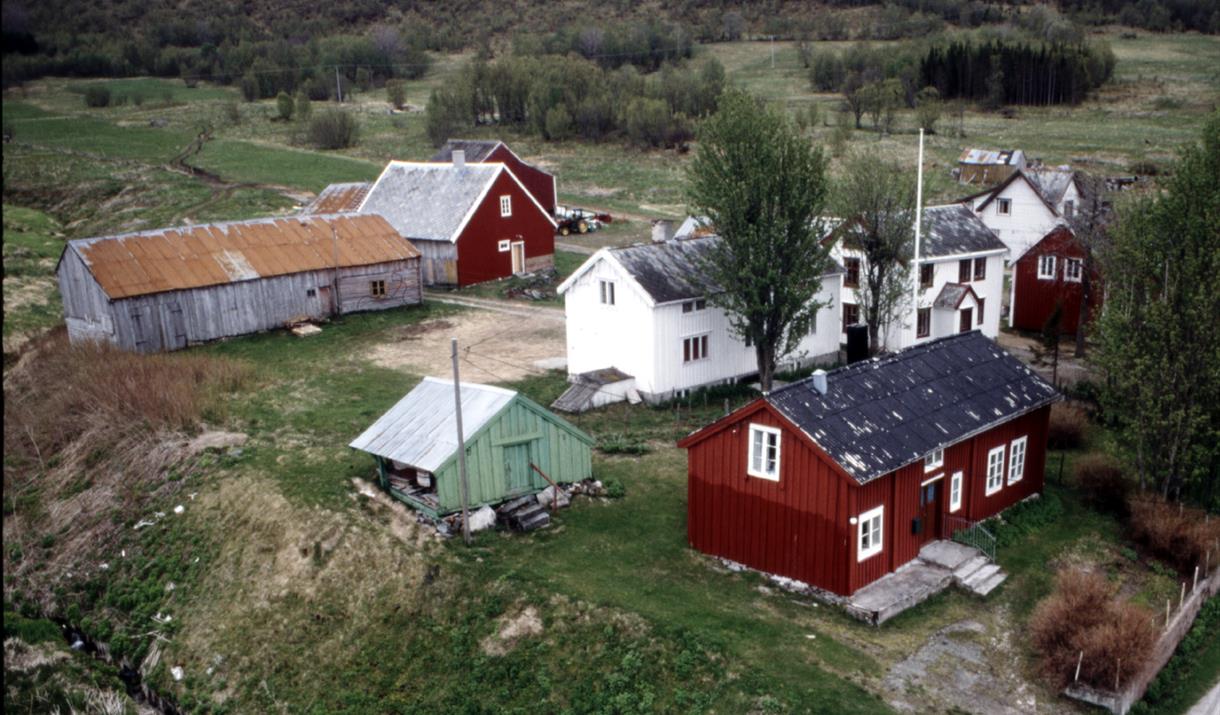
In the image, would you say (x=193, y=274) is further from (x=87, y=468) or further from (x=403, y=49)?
(x=403, y=49)

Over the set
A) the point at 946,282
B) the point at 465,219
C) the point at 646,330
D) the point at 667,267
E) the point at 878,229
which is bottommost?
the point at 946,282

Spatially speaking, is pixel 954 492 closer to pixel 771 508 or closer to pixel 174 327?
pixel 771 508

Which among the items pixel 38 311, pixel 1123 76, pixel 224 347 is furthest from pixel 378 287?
pixel 1123 76

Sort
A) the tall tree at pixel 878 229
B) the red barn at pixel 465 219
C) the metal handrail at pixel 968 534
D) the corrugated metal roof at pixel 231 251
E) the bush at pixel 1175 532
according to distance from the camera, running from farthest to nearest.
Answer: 1. the red barn at pixel 465 219
2. the corrugated metal roof at pixel 231 251
3. the tall tree at pixel 878 229
4. the metal handrail at pixel 968 534
5. the bush at pixel 1175 532

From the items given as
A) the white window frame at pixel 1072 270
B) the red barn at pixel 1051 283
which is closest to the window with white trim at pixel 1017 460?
the red barn at pixel 1051 283

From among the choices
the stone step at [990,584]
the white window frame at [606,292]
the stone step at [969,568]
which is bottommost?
the stone step at [990,584]

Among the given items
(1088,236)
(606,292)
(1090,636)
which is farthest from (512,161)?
(1090,636)

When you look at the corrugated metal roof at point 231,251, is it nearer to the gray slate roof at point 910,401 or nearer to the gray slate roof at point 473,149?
the gray slate roof at point 473,149

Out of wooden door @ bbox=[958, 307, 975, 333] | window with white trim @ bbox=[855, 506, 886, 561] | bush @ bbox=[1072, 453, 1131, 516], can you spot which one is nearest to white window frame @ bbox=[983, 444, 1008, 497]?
bush @ bbox=[1072, 453, 1131, 516]
